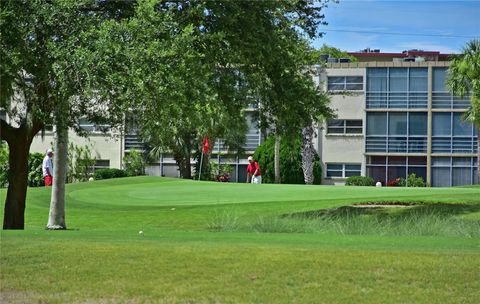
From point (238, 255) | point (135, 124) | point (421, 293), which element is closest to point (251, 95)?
point (135, 124)

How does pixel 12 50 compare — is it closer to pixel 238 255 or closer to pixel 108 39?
pixel 108 39

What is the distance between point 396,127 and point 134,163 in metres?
17.3

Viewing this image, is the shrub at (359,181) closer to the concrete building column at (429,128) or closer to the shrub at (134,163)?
the concrete building column at (429,128)

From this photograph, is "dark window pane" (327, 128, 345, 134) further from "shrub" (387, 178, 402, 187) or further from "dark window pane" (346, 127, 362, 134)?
"shrub" (387, 178, 402, 187)

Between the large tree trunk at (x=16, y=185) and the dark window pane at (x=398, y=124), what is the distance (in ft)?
130

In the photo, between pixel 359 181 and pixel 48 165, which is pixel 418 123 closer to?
pixel 359 181

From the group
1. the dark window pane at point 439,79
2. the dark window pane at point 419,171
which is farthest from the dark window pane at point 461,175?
the dark window pane at point 439,79

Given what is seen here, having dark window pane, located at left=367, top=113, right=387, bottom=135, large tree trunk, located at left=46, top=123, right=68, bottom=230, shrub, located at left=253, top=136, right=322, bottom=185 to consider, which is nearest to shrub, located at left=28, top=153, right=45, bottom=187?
shrub, located at left=253, top=136, right=322, bottom=185

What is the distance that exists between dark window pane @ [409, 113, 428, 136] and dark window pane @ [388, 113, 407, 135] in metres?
0.39

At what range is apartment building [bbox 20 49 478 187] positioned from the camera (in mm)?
54781

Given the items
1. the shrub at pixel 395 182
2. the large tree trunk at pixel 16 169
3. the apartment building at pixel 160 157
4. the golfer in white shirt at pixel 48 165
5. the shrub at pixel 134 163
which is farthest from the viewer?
the apartment building at pixel 160 157

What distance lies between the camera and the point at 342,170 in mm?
55812

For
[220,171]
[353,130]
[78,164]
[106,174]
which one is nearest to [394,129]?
[353,130]

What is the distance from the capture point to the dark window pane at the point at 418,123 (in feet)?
182
